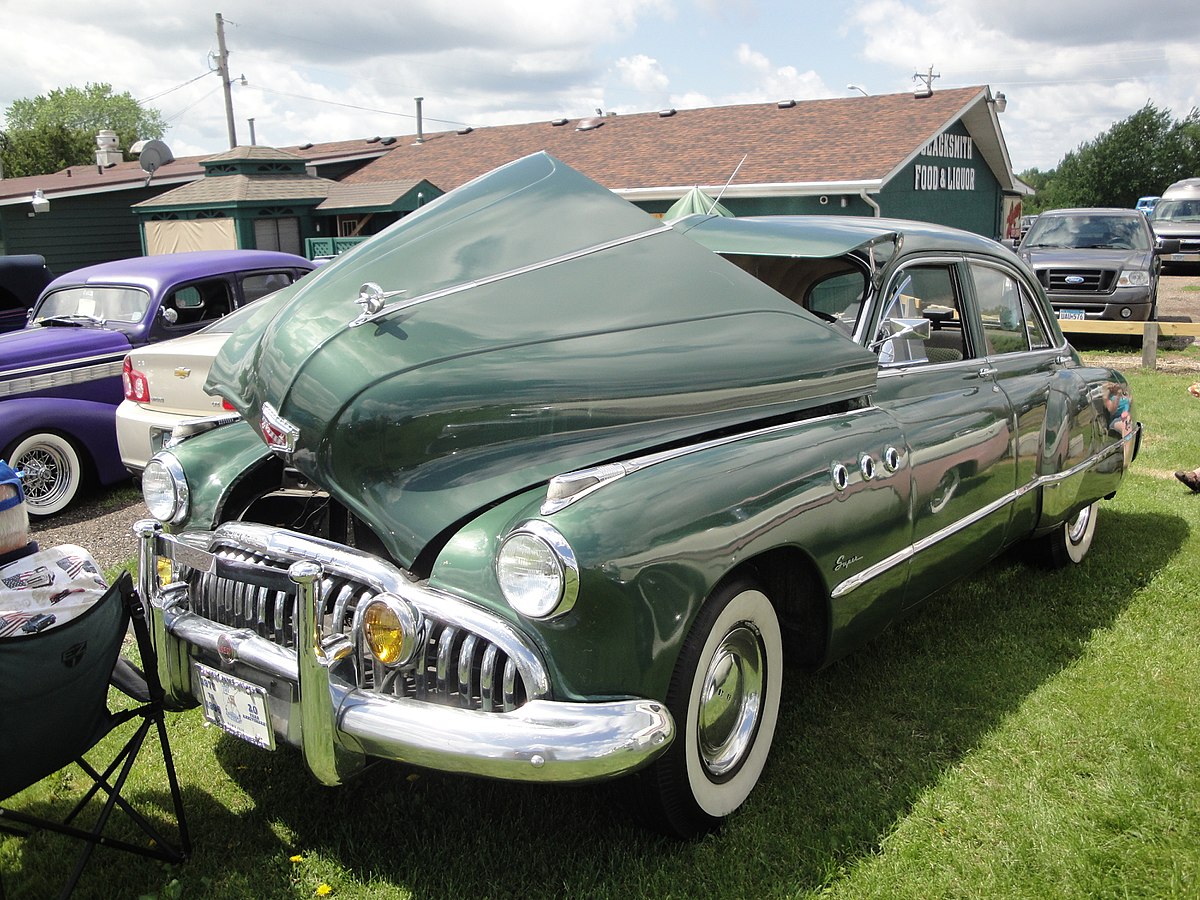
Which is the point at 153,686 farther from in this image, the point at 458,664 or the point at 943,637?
the point at 943,637

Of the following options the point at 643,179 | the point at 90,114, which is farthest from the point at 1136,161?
the point at 90,114

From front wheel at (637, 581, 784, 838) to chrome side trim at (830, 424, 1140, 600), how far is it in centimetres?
37

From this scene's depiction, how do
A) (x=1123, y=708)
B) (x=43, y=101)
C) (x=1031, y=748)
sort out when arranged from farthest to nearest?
1. (x=43, y=101)
2. (x=1123, y=708)
3. (x=1031, y=748)

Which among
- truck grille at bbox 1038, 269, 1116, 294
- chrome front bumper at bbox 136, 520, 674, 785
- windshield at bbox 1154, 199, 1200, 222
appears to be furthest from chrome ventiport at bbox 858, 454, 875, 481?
windshield at bbox 1154, 199, 1200, 222

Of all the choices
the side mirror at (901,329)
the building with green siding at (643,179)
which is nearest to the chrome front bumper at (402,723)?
the side mirror at (901,329)

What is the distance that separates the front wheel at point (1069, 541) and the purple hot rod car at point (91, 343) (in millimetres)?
6309

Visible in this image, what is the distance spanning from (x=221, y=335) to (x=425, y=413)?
15.2 feet

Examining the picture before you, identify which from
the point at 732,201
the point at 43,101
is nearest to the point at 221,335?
the point at 732,201

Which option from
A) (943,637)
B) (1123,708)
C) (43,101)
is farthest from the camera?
(43,101)

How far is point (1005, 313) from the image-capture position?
4746mm

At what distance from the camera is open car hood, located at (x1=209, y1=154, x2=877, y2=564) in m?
2.87

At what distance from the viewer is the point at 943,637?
450 centimetres

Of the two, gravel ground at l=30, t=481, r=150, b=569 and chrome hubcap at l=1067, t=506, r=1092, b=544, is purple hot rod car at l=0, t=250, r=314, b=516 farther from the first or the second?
chrome hubcap at l=1067, t=506, r=1092, b=544

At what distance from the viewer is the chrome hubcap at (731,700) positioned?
2941mm
